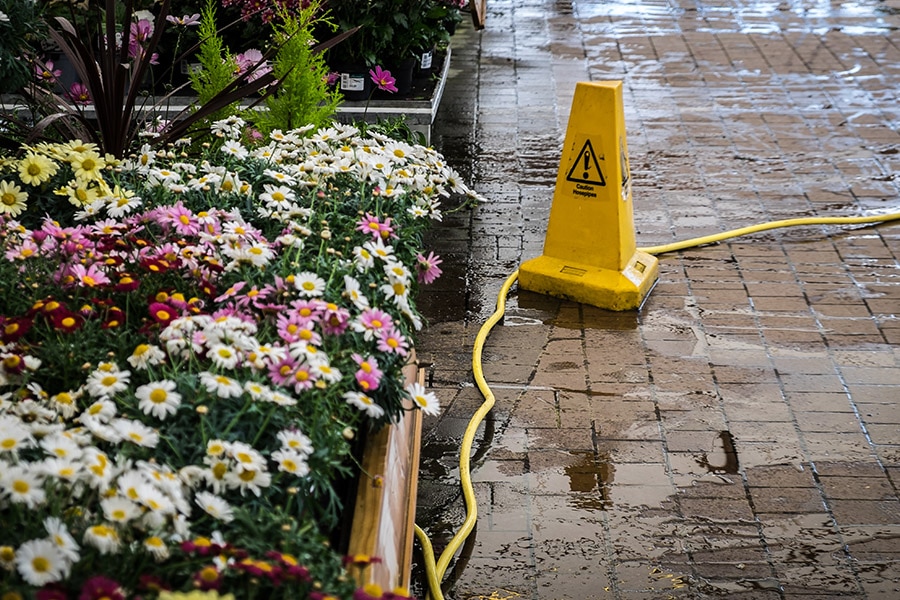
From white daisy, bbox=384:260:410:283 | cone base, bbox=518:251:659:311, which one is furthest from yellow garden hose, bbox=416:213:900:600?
white daisy, bbox=384:260:410:283

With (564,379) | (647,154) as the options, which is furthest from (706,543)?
(647,154)

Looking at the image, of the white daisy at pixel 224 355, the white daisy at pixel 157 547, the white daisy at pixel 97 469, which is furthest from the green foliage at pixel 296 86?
the white daisy at pixel 157 547

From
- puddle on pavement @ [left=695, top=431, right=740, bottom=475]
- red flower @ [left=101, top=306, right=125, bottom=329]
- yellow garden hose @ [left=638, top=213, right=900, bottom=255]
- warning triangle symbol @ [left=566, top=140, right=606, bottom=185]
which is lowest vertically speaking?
yellow garden hose @ [left=638, top=213, right=900, bottom=255]

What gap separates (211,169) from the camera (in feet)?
10.0

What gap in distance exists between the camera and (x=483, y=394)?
4.12 m

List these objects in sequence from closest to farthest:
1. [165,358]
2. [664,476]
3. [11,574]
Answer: [11,574] < [165,358] < [664,476]

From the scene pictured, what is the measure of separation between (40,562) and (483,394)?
108 inches

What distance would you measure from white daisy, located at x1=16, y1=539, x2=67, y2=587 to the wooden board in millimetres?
640

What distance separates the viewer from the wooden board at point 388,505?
2205 mm

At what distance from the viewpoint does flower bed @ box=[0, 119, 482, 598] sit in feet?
5.27

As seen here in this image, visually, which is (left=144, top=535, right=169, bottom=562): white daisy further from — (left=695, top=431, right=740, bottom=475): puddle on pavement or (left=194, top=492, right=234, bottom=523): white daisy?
(left=695, top=431, right=740, bottom=475): puddle on pavement

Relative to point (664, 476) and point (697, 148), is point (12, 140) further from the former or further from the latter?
point (697, 148)

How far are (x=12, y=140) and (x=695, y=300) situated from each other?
3.15 m

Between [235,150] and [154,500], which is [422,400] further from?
[235,150]
